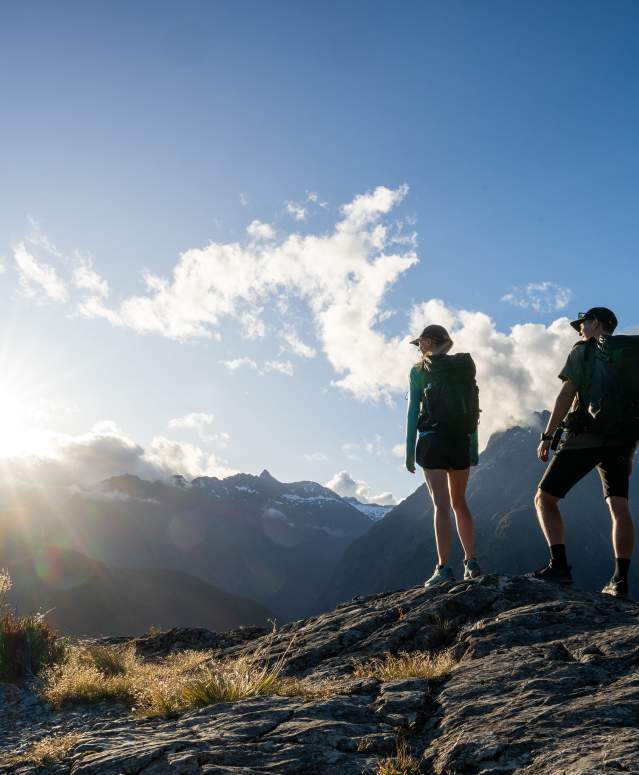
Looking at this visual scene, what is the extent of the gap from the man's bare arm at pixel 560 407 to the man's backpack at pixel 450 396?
98 centimetres

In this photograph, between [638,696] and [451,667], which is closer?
[638,696]

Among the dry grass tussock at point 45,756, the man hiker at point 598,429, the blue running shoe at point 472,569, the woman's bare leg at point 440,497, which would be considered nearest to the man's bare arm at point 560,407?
the man hiker at point 598,429

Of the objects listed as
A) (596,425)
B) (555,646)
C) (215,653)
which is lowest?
(215,653)

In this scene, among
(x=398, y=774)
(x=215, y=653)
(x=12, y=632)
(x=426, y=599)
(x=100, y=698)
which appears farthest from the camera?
(x=215, y=653)

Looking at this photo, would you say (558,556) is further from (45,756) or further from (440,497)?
(45,756)

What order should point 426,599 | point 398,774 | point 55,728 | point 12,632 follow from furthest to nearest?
1. point 12,632
2. point 426,599
3. point 55,728
4. point 398,774

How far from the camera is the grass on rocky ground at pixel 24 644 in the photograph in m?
7.38

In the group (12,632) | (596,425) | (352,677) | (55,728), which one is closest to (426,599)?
(352,677)

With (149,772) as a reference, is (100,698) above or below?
below

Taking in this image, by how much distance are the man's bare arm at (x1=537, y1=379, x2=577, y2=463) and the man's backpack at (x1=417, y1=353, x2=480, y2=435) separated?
0.98m

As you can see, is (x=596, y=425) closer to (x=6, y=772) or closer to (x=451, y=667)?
(x=451, y=667)

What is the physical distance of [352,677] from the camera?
508cm

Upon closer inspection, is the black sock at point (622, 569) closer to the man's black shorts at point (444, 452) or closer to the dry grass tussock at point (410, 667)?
the man's black shorts at point (444, 452)

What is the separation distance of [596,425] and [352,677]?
3.72 m
